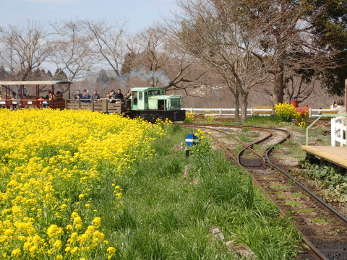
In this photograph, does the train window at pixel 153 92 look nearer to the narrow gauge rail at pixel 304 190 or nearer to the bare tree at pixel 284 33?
the bare tree at pixel 284 33

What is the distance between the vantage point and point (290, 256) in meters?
5.79

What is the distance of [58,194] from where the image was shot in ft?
27.2

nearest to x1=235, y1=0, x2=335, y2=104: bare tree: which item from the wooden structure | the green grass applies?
the wooden structure

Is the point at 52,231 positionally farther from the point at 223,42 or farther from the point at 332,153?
the point at 223,42

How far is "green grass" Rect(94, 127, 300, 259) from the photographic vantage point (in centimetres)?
561

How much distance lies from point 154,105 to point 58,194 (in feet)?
75.5

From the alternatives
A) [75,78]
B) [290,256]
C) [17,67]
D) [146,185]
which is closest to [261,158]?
[146,185]

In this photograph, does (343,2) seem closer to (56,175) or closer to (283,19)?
(283,19)

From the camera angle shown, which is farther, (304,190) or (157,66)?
(157,66)

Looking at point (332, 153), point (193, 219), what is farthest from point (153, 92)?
point (193, 219)

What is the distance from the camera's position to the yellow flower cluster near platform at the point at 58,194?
4.71m

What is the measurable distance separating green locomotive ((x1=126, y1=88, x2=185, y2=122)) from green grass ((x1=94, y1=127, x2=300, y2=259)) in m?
19.2

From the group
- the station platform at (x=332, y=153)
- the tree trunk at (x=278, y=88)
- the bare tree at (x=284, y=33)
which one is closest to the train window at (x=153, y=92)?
the bare tree at (x=284, y=33)

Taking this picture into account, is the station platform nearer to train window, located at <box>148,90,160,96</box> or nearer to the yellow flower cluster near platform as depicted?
the yellow flower cluster near platform
